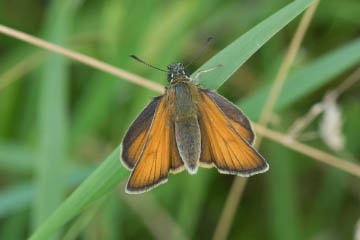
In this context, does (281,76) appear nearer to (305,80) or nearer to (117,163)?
(305,80)

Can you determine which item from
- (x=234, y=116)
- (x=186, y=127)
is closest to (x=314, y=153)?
(x=234, y=116)

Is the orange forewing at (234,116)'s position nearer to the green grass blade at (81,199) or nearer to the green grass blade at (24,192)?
the green grass blade at (81,199)

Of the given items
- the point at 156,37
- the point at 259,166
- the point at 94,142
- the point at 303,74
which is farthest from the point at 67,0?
the point at 259,166

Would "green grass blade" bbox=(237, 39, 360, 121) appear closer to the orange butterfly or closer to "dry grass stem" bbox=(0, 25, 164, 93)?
the orange butterfly

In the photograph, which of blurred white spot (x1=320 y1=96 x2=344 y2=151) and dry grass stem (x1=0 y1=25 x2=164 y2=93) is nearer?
dry grass stem (x1=0 y1=25 x2=164 y2=93)

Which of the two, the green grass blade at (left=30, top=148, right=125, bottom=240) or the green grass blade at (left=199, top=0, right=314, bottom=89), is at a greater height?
the green grass blade at (left=199, top=0, right=314, bottom=89)

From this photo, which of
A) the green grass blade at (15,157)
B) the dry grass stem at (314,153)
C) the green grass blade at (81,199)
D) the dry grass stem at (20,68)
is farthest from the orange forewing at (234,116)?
the dry grass stem at (20,68)

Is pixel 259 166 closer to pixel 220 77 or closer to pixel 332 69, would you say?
pixel 220 77

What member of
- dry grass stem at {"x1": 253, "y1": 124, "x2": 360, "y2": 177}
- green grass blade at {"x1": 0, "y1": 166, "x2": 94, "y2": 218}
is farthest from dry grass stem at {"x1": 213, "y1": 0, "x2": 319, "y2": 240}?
green grass blade at {"x1": 0, "y1": 166, "x2": 94, "y2": 218}
